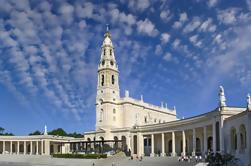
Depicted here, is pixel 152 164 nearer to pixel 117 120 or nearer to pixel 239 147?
pixel 239 147

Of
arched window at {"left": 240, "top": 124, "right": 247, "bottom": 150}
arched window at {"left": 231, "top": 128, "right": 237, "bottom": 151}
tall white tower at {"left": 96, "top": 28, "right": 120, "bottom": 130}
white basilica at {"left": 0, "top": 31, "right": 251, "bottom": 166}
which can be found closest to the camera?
arched window at {"left": 240, "top": 124, "right": 247, "bottom": 150}

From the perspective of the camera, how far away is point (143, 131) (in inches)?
2758

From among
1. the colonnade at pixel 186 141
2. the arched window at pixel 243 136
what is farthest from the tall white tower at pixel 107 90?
the arched window at pixel 243 136

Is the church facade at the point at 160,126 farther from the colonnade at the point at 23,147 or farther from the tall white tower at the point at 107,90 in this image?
the colonnade at the point at 23,147

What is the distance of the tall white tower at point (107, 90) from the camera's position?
3287 inches

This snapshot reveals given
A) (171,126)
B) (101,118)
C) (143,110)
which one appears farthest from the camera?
(143,110)

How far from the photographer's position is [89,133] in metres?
86.0

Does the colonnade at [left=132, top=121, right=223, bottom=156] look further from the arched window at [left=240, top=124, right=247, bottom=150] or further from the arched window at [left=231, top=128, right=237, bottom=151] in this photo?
the arched window at [left=240, top=124, right=247, bottom=150]

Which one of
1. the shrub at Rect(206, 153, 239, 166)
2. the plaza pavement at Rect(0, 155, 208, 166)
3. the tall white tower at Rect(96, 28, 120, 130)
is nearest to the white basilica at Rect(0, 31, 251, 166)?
the tall white tower at Rect(96, 28, 120, 130)

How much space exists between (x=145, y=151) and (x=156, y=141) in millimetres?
6442

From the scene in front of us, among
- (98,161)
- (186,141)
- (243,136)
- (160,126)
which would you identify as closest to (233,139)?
(243,136)

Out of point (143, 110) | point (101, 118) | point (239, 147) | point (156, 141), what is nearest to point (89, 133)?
point (101, 118)

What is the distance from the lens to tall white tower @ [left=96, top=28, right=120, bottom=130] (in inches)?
3287

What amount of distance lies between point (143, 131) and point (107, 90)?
1733 cm
